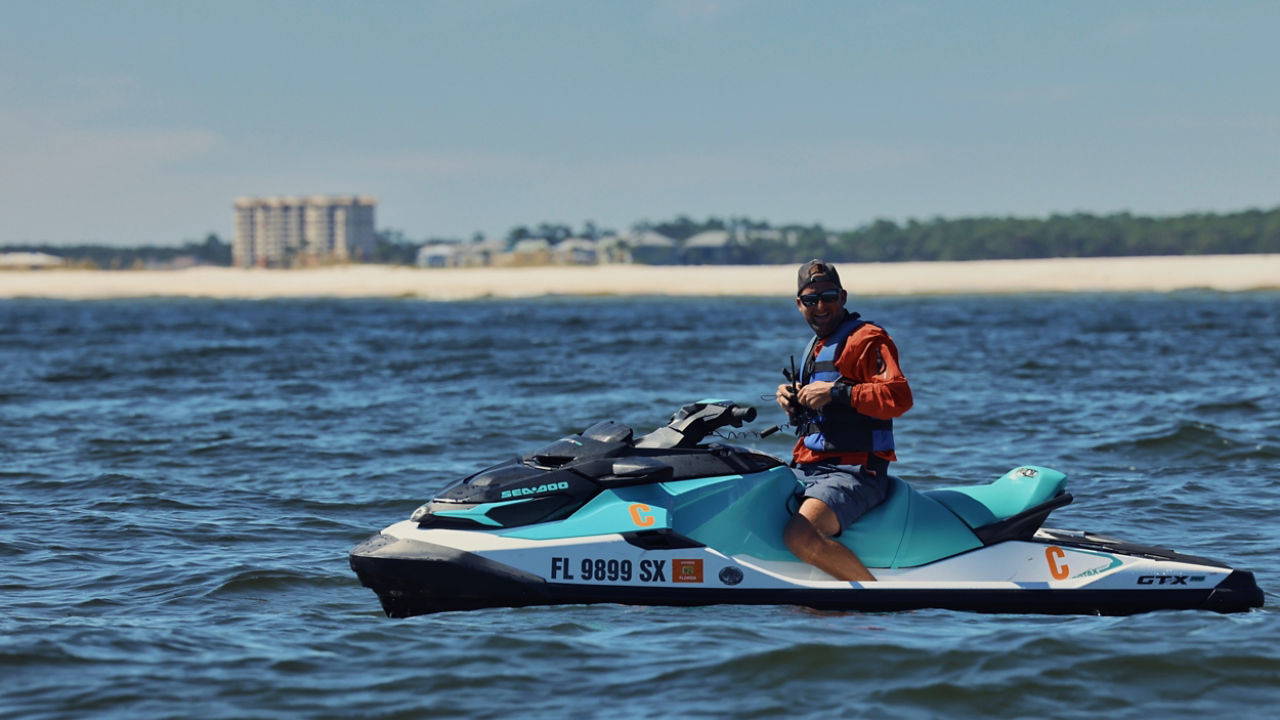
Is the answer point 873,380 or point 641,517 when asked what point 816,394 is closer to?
point 873,380

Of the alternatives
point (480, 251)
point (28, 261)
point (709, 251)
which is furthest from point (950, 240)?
point (28, 261)

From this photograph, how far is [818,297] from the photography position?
6227 mm

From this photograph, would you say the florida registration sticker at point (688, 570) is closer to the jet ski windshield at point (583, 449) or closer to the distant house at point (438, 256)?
the jet ski windshield at point (583, 449)

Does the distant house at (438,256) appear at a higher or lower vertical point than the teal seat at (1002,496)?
higher

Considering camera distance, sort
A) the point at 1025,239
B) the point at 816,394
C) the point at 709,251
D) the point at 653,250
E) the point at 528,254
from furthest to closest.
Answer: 1. the point at 653,250
2. the point at 709,251
3. the point at 528,254
4. the point at 1025,239
5. the point at 816,394

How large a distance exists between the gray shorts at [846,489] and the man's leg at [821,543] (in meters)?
0.03

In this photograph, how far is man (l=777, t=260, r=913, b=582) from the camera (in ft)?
20.0

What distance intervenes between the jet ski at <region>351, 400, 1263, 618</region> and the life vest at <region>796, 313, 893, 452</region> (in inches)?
9.2

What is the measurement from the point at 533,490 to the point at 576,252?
151 metres

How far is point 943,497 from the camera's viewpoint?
6488 mm

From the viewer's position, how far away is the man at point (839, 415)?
610cm

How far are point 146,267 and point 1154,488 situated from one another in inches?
6326

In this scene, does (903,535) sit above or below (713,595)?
above

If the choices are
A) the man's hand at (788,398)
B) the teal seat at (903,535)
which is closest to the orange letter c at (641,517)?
the man's hand at (788,398)
